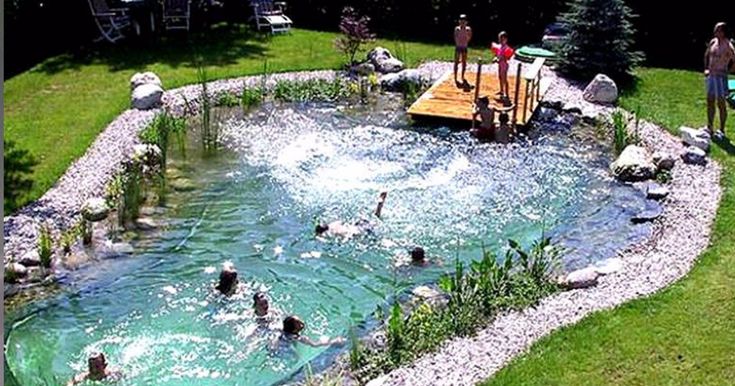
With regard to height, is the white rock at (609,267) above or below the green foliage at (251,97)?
below

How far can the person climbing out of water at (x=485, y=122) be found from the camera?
13.1m

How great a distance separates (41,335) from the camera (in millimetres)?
8016

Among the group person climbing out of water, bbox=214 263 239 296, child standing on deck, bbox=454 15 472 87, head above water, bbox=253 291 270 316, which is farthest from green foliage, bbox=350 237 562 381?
child standing on deck, bbox=454 15 472 87

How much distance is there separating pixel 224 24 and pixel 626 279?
12741mm

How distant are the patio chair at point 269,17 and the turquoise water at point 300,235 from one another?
446cm

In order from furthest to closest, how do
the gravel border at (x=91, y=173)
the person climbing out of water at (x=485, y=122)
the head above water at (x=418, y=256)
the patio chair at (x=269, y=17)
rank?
the patio chair at (x=269, y=17), the person climbing out of water at (x=485, y=122), the gravel border at (x=91, y=173), the head above water at (x=418, y=256)

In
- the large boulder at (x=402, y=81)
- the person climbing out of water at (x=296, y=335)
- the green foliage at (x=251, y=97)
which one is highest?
the large boulder at (x=402, y=81)

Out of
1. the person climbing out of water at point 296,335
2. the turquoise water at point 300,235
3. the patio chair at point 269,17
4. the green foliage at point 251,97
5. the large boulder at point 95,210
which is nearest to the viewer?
the turquoise water at point 300,235

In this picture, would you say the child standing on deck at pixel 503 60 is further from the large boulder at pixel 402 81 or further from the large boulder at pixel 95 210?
the large boulder at pixel 95 210

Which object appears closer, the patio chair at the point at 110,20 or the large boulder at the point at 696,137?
the large boulder at the point at 696,137

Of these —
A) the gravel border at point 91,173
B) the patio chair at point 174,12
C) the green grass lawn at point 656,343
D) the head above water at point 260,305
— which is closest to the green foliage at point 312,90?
the gravel border at point 91,173

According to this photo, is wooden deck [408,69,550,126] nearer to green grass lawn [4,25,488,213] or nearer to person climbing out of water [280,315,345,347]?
green grass lawn [4,25,488,213]

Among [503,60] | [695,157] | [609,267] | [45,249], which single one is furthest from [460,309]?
[503,60]

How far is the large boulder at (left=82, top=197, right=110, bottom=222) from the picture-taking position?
403 inches
